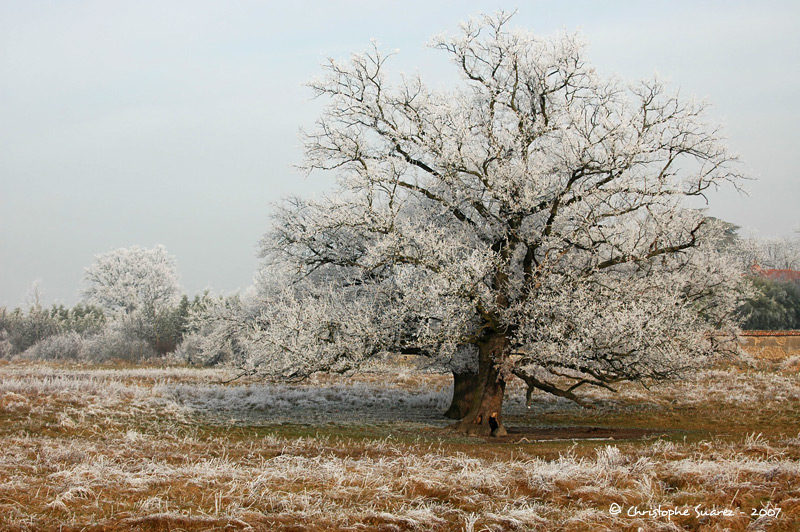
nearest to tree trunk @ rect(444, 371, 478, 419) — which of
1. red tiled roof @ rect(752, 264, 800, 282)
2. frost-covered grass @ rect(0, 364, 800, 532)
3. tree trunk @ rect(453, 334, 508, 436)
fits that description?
frost-covered grass @ rect(0, 364, 800, 532)

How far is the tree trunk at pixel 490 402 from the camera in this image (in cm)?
1675

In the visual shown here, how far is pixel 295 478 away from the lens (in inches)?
336

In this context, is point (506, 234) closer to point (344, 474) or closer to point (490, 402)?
point (490, 402)

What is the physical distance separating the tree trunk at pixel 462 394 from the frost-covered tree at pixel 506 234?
313 centimetres

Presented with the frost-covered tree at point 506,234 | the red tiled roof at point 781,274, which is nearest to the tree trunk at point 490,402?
the frost-covered tree at point 506,234

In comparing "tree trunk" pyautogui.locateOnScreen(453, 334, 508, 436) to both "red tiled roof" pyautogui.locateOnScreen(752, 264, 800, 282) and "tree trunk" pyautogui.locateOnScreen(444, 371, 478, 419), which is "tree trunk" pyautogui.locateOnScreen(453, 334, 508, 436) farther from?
"red tiled roof" pyautogui.locateOnScreen(752, 264, 800, 282)

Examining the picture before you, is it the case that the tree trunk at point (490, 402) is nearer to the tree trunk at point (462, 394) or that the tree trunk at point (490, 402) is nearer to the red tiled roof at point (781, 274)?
the tree trunk at point (462, 394)

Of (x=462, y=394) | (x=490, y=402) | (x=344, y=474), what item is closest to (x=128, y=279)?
(x=462, y=394)

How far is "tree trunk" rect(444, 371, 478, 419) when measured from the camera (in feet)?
70.4

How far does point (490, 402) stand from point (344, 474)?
8.66 metres

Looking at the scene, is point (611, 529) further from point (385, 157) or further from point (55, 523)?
point (385, 157)

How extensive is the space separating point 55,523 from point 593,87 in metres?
15.3

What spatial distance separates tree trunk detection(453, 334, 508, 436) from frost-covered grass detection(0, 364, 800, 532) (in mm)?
910

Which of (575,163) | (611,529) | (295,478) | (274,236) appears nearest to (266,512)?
(295,478)
